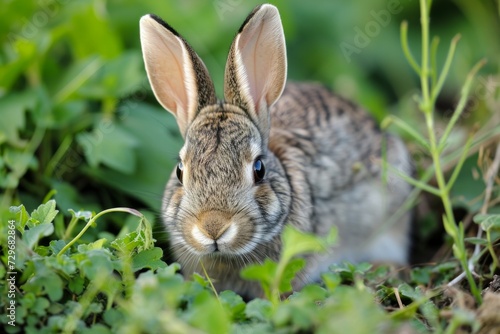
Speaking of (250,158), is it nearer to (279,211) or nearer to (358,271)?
(279,211)

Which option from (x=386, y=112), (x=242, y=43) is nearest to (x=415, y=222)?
(x=386, y=112)

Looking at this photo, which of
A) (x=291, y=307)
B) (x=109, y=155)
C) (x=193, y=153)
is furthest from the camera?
(x=109, y=155)

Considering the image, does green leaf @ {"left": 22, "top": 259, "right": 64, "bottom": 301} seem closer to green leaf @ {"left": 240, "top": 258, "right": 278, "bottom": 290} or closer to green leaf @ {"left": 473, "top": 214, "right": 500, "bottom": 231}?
green leaf @ {"left": 240, "top": 258, "right": 278, "bottom": 290}

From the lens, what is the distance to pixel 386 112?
7.43 metres

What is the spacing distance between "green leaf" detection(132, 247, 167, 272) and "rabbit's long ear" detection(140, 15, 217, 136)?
4.00 feet

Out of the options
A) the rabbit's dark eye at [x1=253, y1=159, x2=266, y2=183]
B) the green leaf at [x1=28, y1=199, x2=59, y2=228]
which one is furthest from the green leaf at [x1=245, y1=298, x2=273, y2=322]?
the rabbit's dark eye at [x1=253, y1=159, x2=266, y2=183]

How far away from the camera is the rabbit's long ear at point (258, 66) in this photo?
14.2 ft

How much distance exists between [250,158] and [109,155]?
1.31 meters

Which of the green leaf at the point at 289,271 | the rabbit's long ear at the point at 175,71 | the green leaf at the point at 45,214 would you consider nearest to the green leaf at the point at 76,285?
the green leaf at the point at 45,214

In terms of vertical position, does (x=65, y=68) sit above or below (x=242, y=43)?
below

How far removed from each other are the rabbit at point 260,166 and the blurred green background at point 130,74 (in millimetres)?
858

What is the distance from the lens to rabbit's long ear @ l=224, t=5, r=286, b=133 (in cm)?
434

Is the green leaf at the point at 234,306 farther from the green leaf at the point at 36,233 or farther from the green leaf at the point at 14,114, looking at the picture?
the green leaf at the point at 14,114

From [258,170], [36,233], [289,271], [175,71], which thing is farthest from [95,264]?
[175,71]
